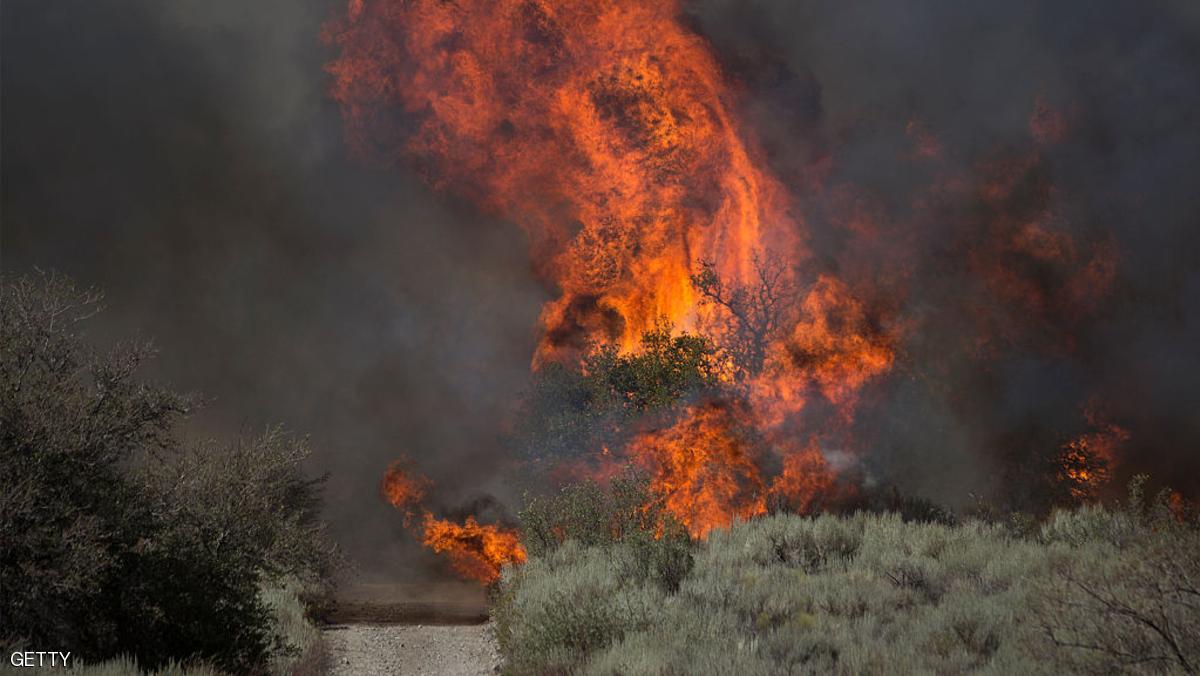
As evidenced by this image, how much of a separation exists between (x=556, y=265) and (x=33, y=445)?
2054cm

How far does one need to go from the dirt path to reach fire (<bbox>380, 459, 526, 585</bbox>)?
13.1ft

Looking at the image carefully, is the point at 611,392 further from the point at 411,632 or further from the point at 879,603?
the point at 879,603

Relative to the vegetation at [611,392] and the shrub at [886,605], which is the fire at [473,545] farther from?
the shrub at [886,605]

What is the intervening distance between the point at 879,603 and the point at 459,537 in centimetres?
1590

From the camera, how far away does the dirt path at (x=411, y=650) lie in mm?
15875

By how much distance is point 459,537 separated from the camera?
84.5 feet

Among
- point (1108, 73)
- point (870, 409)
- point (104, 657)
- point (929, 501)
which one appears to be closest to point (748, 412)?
point (870, 409)

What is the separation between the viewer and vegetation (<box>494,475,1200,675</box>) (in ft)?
29.8

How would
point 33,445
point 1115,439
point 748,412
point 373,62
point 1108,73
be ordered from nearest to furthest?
point 33,445 < point 1115,439 < point 748,412 < point 1108,73 < point 373,62

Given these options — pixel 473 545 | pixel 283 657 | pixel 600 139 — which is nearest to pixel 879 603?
pixel 283 657

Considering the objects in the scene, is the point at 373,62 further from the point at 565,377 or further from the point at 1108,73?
the point at 1108,73

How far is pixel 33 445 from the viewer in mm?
10453

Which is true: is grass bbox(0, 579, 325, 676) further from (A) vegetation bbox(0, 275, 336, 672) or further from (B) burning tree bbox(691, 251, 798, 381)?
(B) burning tree bbox(691, 251, 798, 381)

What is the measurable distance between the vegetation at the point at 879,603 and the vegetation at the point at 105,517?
4135 millimetres
